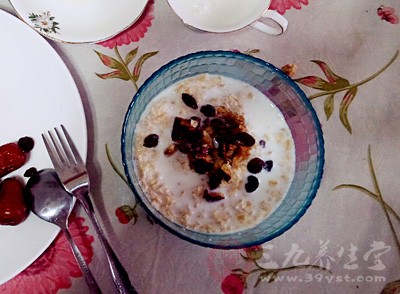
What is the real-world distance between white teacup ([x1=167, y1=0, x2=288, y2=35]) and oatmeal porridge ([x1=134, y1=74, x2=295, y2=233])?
3.8 inches

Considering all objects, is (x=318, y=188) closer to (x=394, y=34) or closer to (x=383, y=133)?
(x=383, y=133)

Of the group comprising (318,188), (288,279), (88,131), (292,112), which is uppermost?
(88,131)

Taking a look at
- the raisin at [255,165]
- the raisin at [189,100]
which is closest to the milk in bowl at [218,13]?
the raisin at [189,100]

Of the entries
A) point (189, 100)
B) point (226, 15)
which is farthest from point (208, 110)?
point (226, 15)

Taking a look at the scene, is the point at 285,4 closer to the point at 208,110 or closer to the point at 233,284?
the point at 208,110

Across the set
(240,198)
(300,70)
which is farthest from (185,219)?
(300,70)

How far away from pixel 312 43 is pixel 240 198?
0.29 metres

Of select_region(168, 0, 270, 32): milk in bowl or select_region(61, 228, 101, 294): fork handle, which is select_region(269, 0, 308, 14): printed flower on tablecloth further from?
select_region(61, 228, 101, 294): fork handle

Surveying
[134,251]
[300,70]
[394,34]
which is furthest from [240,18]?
[134,251]

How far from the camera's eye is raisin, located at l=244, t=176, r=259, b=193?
2.65 ft

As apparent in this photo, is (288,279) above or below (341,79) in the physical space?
below

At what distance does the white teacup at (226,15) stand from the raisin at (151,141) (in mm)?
188

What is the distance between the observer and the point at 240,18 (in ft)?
2.77

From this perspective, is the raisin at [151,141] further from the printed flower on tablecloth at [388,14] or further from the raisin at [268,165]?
the printed flower on tablecloth at [388,14]
